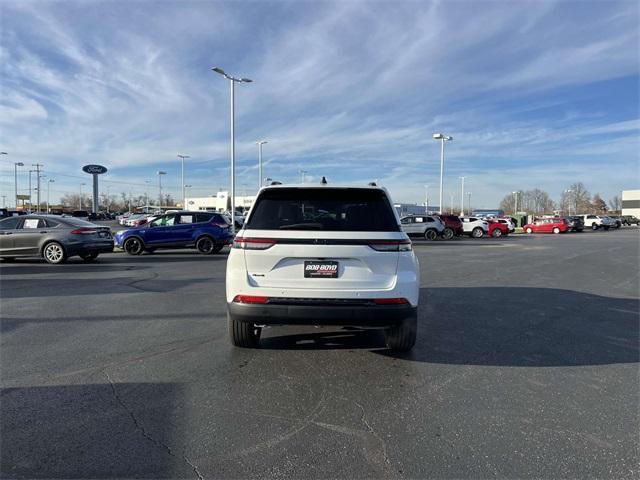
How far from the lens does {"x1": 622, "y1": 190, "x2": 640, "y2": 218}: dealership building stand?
116312 millimetres

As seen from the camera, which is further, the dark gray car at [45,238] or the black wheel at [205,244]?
the black wheel at [205,244]

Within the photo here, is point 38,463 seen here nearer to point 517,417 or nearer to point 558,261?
point 517,417

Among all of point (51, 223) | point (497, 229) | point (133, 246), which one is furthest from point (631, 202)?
point (51, 223)

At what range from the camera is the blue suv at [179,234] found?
53.7ft

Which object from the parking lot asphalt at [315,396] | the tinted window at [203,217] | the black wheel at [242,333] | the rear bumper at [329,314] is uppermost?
the tinted window at [203,217]

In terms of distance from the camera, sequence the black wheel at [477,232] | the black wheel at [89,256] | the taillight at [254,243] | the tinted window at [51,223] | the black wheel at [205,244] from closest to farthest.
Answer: the taillight at [254,243] < the tinted window at [51,223] < the black wheel at [89,256] < the black wheel at [205,244] < the black wheel at [477,232]

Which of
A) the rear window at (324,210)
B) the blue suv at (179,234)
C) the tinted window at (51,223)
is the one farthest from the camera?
the blue suv at (179,234)

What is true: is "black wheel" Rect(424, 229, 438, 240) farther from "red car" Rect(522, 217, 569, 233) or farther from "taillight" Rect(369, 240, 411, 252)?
"taillight" Rect(369, 240, 411, 252)

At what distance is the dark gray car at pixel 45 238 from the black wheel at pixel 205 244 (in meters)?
4.10

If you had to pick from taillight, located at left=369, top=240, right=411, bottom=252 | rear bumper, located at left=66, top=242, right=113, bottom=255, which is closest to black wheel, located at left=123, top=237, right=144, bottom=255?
rear bumper, located at left=66, top=242, right=113, bottom=255

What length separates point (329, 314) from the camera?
4.04 m

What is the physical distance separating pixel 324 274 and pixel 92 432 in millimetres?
2230

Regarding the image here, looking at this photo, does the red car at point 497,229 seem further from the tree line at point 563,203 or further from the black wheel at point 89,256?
the tree line at point 563,203

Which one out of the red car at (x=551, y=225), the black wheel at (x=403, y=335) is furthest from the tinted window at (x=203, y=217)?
the red car at (x=551, y=225)
